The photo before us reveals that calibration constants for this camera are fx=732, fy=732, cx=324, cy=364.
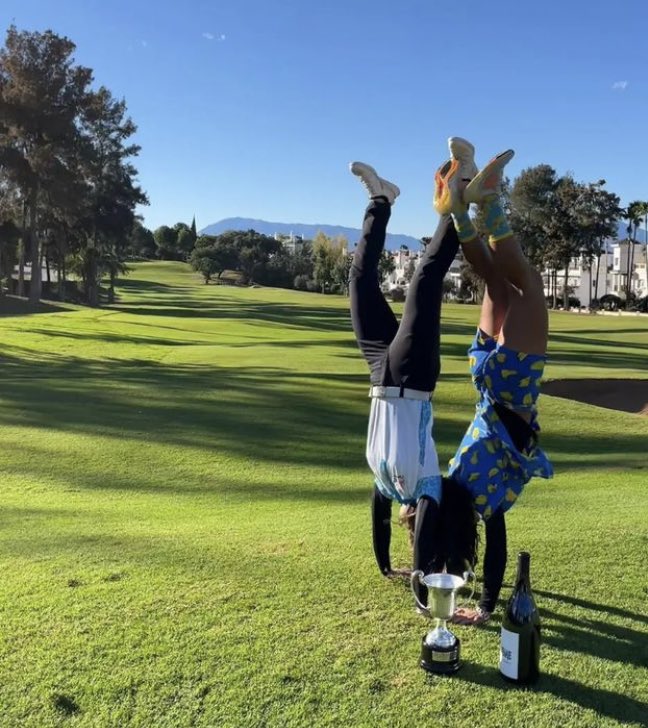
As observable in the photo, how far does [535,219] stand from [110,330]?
5686 cm

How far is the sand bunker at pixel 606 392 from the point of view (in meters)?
16.3

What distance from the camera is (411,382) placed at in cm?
381

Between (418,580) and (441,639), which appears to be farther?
(418,580)

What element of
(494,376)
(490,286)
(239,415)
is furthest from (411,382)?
(239,415)

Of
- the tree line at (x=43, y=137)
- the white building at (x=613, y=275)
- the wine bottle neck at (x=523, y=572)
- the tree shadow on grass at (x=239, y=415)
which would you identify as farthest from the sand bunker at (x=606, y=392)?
the white building at (x=613, y=275)

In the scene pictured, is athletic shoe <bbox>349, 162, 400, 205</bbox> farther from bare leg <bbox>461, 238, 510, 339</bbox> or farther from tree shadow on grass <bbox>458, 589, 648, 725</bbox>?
tree shadow on grass <bbox>458, 589, 648, 725</bbox>

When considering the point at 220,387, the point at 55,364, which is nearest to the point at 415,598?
the point at 220,387

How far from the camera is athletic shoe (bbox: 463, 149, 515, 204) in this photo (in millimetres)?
3674

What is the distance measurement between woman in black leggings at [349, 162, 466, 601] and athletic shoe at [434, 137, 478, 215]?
10 centimetres

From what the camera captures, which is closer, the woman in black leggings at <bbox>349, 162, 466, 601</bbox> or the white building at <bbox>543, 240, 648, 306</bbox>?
the woman in black leggings at <bbox>349, 162, 466, 601</bbox>

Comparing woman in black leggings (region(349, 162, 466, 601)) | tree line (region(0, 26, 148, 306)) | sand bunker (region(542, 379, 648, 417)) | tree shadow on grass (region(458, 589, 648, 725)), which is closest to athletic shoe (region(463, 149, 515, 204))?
woman in black leggings (region(349, 162, 466, 601))

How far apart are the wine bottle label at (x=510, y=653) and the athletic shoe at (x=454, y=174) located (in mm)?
2060

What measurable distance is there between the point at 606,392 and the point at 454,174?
14657 millimetres

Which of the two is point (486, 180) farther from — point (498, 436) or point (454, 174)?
point (498, 436)
